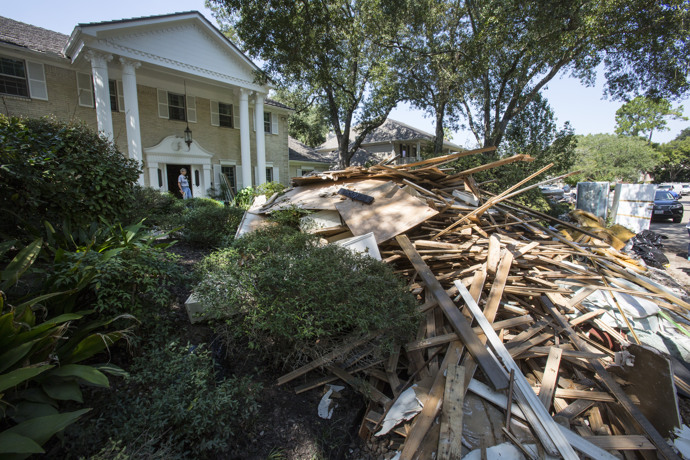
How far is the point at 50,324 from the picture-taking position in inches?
77.5

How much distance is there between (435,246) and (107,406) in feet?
13.1

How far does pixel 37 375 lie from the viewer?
6.16ft

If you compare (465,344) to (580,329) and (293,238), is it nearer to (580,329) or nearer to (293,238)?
(580,329)

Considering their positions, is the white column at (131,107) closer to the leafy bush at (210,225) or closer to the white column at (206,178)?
the white column at (206,178)

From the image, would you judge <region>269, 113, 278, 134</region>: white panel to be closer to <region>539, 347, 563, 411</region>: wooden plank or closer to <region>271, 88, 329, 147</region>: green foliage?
<region>271, 88, 329, 147</region>: green foliage

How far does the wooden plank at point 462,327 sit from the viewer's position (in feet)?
8.81

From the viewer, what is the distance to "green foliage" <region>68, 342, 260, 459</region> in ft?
6.25

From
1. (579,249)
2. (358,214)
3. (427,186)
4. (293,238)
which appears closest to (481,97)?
(427,186)

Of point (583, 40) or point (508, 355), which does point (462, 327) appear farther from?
point (583, 40)

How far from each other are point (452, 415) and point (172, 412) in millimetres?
2037

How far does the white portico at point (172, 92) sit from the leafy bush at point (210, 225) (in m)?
6.24

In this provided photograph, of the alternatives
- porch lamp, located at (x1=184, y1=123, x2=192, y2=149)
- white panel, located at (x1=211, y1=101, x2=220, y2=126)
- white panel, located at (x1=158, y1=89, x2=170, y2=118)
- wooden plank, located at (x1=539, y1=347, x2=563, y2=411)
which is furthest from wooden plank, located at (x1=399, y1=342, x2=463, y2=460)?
white panel, located at (x1=211, y1=101, x2=220, y2=126)

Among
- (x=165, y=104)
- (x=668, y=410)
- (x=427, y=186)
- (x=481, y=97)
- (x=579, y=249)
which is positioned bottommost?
(x=668, y=410)

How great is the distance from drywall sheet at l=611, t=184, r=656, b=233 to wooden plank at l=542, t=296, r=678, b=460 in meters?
8.09
